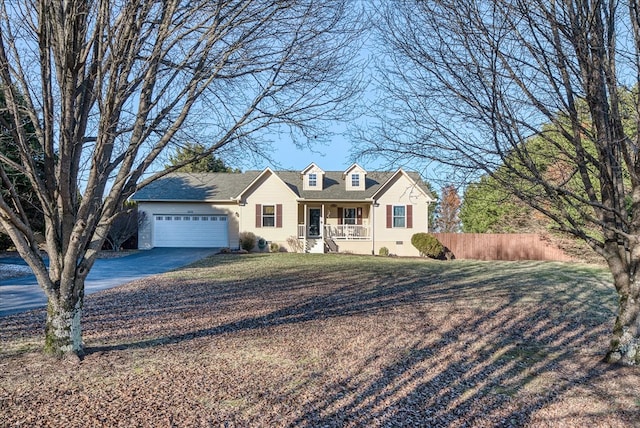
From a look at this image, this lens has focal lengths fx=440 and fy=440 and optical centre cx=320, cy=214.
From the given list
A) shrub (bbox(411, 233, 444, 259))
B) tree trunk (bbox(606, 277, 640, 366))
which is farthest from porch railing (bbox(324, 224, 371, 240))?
tree trunk (bbox(606, 277, 640, 366))

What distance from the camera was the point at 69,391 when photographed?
3865mm

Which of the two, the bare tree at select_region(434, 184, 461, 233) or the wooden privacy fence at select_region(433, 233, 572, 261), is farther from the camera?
the bare tree at select_region(434, 184, 461, 233)

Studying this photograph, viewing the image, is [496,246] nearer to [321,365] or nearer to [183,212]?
[183,212]

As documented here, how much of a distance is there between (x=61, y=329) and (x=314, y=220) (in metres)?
20.1

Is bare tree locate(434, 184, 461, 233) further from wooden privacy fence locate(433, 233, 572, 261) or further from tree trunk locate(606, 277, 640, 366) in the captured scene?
tree trunk locate(606, 277, 640, 366)

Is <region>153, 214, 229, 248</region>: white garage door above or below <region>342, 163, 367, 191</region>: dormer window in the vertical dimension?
below

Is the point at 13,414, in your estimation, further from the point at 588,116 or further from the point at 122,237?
the point at 122,237

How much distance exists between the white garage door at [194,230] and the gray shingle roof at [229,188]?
1075 mm

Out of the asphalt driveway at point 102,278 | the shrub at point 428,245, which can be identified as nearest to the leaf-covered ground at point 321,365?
the asphalt driveway at point 102,278

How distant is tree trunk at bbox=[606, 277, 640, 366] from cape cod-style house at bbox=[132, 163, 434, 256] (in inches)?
695

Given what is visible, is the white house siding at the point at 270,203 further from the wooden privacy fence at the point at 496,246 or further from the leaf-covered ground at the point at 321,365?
the leaf-covered ground at the point at 321,365

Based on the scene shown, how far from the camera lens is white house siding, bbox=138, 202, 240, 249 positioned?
944 inches

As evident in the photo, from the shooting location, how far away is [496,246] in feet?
77.2

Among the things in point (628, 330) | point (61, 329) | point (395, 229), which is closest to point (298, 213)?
point (395, 229)
